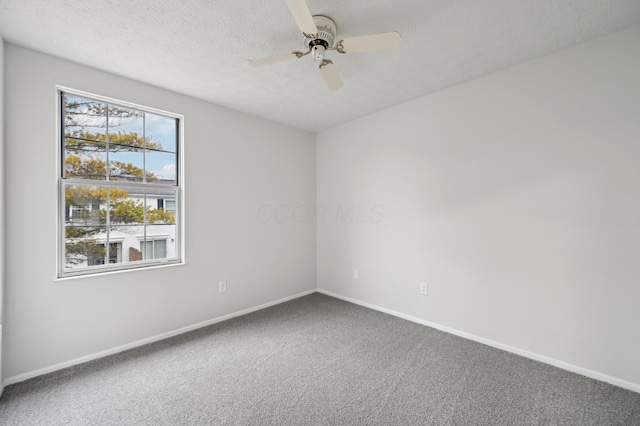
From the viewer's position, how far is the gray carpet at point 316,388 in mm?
1673

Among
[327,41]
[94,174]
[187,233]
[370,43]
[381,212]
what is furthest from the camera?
[381,212]

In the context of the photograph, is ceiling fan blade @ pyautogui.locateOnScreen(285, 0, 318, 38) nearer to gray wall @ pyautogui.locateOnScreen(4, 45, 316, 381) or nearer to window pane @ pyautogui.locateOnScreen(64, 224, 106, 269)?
gray wall @ pyautogui.locateOnScreen(4, 45, 316, 381)

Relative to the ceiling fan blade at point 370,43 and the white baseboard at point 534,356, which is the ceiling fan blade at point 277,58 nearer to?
the ceiling fan blade at point 370,43

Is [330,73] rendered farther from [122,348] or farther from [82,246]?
[122,348]

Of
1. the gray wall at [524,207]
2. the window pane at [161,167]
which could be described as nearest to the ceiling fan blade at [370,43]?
the gray wall at [524,207]

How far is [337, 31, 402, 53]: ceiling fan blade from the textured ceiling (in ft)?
0.67

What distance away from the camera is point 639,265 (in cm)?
186

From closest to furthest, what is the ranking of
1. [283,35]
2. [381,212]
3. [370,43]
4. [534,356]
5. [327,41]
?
[370,43] → [327,41] → [283,35] → [534,356] → [381,212]

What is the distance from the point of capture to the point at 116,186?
2.49 m

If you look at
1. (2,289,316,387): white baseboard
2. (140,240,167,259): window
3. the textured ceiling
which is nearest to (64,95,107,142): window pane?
the textured ceiling

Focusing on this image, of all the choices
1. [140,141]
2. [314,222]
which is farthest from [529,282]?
[140,141]

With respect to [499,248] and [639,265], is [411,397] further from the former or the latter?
[639,265]

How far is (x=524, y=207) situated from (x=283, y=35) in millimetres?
2363

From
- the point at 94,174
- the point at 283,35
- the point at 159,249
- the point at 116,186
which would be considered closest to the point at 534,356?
the point at 283,35
